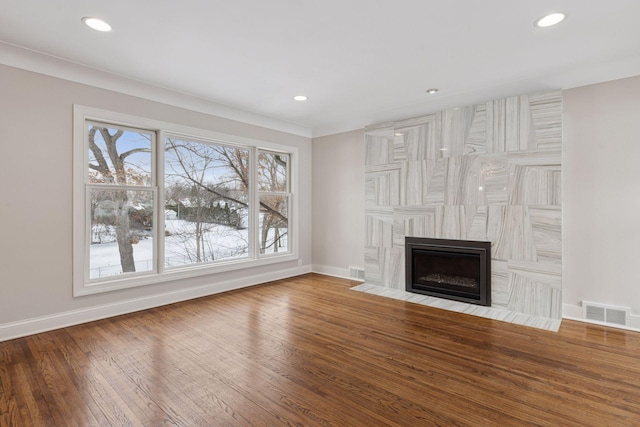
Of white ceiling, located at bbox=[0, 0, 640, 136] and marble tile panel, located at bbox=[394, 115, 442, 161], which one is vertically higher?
white ceiling, located at bbox=[0, 0, 640, 136]

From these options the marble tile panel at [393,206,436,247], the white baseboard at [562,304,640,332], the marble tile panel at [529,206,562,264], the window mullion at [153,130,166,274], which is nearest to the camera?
the white baseboard at [562,304,640,332]

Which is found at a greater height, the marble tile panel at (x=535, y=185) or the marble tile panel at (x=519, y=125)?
the marble tile panel at (x=519, y=125)

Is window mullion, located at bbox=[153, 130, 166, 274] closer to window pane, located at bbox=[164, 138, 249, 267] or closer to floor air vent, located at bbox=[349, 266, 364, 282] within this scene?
window pane, located at bbox=[164, 138, 249, 267]

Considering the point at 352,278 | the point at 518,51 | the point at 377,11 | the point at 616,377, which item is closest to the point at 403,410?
the point at 616,377

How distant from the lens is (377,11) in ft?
7.73

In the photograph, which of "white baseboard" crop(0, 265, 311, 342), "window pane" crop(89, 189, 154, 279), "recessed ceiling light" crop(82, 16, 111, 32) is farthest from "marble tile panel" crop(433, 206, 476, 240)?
"recessed ceiling light" crop(82, 16, 111, 32)

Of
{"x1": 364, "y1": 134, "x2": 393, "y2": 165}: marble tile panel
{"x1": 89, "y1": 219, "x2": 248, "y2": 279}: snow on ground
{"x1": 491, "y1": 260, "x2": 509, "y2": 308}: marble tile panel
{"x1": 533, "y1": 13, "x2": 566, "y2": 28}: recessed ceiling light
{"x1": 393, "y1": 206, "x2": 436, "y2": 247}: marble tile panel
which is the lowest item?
{"x1": 491, "y1": 260, "x2": 509, "y2": 308}: marble tile panel

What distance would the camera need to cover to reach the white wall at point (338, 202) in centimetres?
549

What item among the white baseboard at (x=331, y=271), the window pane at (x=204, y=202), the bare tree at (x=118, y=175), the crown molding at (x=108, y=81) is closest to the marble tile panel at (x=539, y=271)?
the white baseboard at (x=331, y=271)

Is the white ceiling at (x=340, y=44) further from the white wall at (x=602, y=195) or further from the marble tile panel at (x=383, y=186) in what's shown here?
the marble tile panel at (x=383, y=186)

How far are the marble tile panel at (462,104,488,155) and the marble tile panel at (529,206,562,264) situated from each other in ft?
3.17

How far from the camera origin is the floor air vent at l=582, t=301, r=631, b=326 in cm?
327

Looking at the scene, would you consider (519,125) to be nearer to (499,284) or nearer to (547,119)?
(547,119)

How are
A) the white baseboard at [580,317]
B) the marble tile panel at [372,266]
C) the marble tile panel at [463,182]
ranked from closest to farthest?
1. the white baseboard at [580,317]
2. the marble tile panel at [463,182]
3. the marble tile panel at [372,266]
